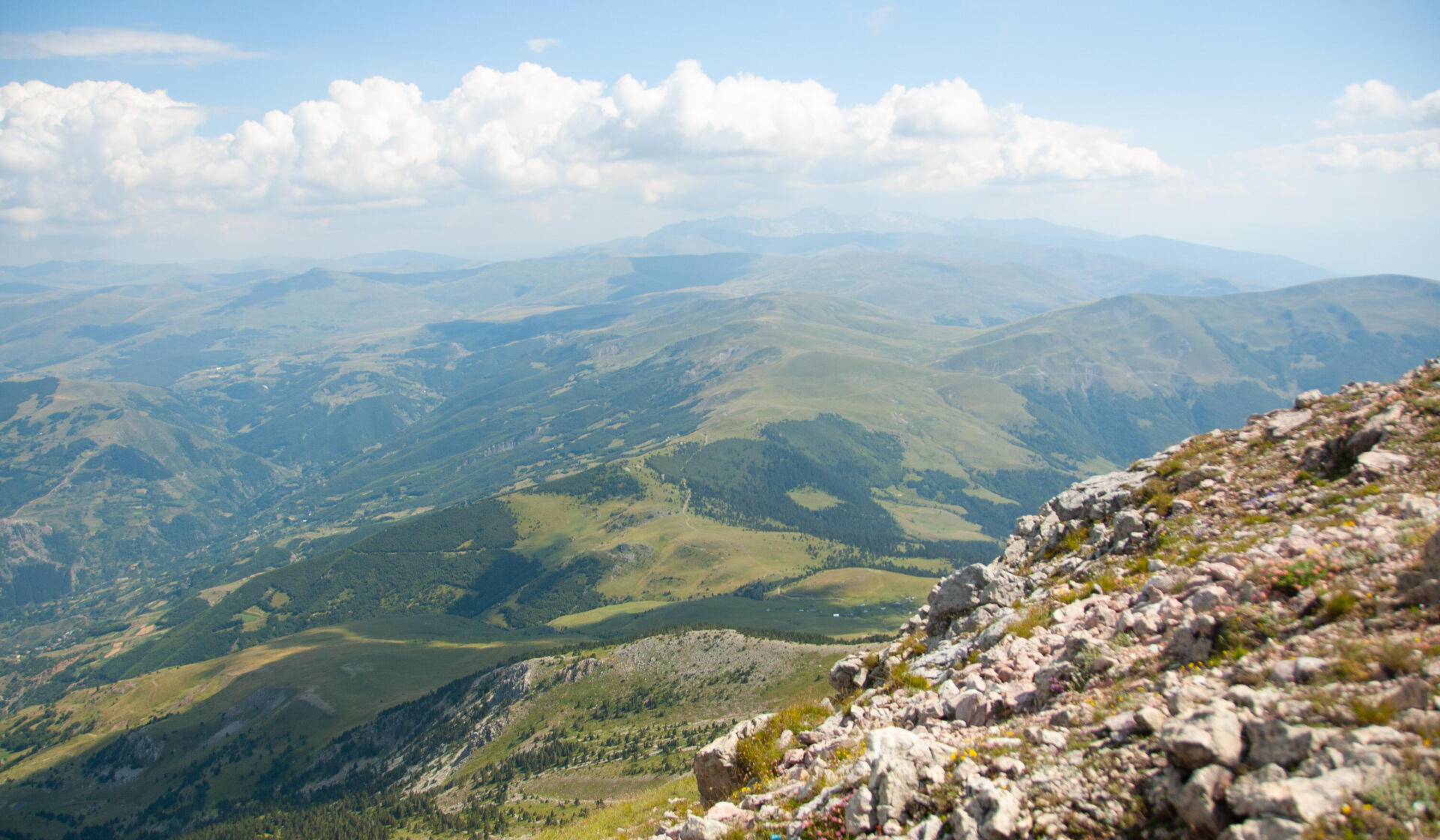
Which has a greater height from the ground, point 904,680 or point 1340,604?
point 1340,604

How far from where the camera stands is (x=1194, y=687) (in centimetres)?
1209

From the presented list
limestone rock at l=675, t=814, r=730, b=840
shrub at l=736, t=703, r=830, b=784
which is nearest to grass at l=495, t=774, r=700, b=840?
shrub at l=736, t=703, r=830, b=784

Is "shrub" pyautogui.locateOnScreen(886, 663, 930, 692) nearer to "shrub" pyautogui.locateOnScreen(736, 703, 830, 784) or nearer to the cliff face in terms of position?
the cliff face

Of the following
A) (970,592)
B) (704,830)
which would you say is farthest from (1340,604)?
(970,592)

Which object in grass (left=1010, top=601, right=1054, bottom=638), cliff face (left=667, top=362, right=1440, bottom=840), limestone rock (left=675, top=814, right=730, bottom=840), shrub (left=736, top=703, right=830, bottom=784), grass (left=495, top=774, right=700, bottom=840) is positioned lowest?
grass (left=495, top=774, right=700, bottom=840)

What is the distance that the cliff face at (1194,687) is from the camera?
946 cm

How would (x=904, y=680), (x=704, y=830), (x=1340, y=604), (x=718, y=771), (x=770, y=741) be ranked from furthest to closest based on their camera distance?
(x=904, y=680) → (x=770, y=741) → (x=718, y=771) → (x=704, y=830) → (x=1340, y=604)

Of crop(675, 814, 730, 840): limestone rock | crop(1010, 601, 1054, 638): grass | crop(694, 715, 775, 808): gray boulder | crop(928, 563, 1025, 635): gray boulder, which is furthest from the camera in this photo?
crop(928, 563, 1025, 635): gray boulder

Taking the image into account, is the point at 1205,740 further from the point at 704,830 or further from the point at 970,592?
the point at 970,592

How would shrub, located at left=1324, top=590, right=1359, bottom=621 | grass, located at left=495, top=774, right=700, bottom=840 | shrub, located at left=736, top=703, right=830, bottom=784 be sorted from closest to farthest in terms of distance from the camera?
shrub, located at left=1324, top=590, right=1359, bottom=621 → shrub, located at left=736, top=703, right=830, bottom=784 → grass, located at left=495, top=774, right=700, bottom=840

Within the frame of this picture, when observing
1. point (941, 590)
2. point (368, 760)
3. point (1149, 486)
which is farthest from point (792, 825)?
point (368, 760)

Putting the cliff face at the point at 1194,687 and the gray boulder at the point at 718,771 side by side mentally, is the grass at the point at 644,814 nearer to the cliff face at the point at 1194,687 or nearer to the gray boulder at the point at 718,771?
the gray boulder at the point at 718,771

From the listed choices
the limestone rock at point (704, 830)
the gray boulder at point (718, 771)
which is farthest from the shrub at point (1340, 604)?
the gray boulder at point (718, 771)

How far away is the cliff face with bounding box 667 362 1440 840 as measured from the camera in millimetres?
9461
